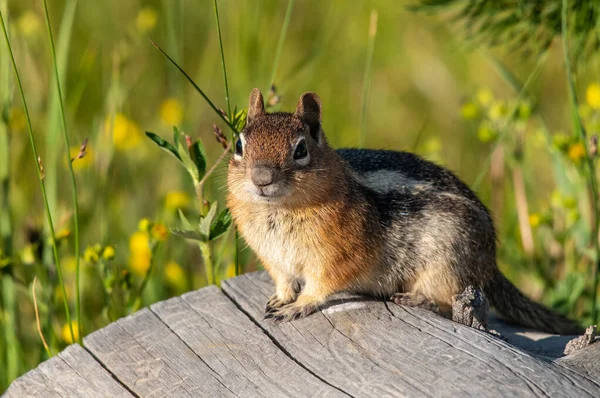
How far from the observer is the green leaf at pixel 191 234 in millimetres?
3801

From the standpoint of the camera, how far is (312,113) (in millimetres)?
3947

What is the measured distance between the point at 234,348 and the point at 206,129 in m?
4.74

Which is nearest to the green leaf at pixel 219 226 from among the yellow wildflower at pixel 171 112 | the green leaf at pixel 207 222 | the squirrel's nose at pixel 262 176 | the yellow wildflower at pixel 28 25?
the green leaf at pixel 207 222

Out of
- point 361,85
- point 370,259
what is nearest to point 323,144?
point 370,259

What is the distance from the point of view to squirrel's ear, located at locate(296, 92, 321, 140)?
3.91 metres

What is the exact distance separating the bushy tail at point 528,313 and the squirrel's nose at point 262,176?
1474mm

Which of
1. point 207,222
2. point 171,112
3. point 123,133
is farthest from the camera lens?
point 171,112

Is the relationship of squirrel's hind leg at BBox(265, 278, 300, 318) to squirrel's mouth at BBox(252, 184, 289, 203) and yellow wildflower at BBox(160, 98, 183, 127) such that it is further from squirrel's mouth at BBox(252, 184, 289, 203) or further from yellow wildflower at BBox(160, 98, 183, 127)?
yellow wildflower at BBox(160, 98, 183, 127)

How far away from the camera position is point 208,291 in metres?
4.12

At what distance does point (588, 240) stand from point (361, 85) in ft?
12.6

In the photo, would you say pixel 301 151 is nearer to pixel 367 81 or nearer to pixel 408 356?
pixel 408 356

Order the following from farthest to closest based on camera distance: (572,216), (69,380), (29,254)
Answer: (572,216) → (29,254) → (69,380)

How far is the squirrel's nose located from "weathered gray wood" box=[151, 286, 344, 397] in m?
0.66

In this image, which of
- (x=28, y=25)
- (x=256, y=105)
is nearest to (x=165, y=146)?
(x=256, y=105)
